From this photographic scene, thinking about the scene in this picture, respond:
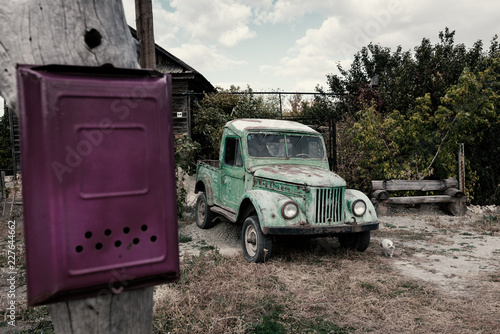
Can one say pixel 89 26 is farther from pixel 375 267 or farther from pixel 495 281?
pixel 495 281

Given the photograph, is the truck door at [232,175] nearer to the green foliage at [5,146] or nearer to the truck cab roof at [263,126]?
the truck cab roof at [263,126]

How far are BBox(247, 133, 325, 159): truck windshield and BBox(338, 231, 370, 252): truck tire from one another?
133cm

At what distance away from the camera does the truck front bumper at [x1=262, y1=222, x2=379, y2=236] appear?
435cm

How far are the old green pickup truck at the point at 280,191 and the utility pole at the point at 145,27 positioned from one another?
2573 millimetres

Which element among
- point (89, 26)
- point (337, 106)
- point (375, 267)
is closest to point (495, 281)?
point (375, 267)

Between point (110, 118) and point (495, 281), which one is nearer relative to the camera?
point (110, 118)

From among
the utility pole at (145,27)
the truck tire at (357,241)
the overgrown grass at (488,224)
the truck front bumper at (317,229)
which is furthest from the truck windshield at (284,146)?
the overgrown grass at (488,224)

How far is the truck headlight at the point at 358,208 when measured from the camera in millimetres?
4748

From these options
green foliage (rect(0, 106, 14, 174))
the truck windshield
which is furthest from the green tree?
green foliage (rect(0, 106, 14, 174))

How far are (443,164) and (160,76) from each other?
8996 mm

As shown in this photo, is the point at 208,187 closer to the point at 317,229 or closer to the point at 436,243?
the point at 317,229

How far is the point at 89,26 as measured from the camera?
1.06 m

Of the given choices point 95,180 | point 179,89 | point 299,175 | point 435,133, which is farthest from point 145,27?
point 179,89

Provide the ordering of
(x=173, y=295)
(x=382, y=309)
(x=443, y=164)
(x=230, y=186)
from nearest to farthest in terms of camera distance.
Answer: (x=382, y=309)
(x=173, y=295)
(x=230, y=186)
(x=443, y=164)
